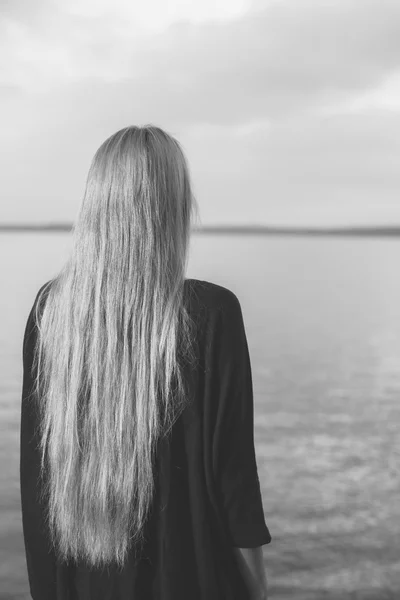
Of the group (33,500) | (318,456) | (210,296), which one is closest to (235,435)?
(210,296)

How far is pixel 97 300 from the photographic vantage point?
1.86m

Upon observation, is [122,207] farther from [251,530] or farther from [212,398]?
[251,530]

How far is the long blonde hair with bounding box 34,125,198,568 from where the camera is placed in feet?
6.08

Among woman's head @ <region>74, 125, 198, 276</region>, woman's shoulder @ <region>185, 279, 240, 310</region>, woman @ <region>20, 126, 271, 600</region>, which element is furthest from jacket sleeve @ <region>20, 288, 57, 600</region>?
woman's shoulder @ <region>185, 279, 240, 310</region>

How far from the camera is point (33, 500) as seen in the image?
2.05 m

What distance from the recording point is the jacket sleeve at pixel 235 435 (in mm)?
1896

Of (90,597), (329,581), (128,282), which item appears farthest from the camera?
(329,581)

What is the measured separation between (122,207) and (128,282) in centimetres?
21

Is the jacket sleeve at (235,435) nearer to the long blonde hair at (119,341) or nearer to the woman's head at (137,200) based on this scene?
the long blonde hair at (119,341)

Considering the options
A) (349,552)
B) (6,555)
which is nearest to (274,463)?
(349,552)

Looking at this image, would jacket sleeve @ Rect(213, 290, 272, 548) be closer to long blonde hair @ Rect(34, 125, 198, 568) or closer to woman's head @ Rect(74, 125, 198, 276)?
long blonde hair @ Rect(34, 125, 198, 568)

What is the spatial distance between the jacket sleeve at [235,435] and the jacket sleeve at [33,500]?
559 millimetres

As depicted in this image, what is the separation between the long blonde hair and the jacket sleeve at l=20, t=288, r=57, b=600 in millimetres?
A: 112

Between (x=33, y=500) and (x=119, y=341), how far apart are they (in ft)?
1.97
